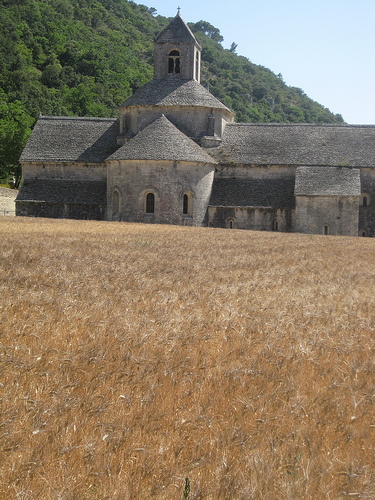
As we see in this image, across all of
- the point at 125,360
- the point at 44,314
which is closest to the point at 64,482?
the point at 125,360

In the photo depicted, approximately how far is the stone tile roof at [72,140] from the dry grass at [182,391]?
3675cm

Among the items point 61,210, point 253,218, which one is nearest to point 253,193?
point 253,218

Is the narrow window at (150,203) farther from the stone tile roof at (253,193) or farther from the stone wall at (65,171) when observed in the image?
the stone wall at (65,171)

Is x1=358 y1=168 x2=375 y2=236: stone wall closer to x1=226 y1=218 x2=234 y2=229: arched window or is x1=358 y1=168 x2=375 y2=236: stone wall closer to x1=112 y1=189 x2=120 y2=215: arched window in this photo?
x1=226 y1=218 x2=234 y2=229: arched window

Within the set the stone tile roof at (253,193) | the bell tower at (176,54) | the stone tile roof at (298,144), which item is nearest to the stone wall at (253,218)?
the stone tile roof at (253,193)

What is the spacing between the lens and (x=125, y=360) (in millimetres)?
5965

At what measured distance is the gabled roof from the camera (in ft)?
158

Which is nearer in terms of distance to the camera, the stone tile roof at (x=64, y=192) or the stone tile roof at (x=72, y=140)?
the stone tile roof at (x=64, y=192)

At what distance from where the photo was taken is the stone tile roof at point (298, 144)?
45000 millimetres

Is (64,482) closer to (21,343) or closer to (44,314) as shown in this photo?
(21,343)

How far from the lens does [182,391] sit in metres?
5.21

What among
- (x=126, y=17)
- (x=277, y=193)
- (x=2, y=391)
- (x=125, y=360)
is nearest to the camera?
(x=2, y=391)

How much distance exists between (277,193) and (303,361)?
3810cm

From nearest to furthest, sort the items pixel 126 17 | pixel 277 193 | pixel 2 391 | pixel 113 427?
pixel 113 427 → pixel 2 391 → pixel 277 193 → pixel 126 17
